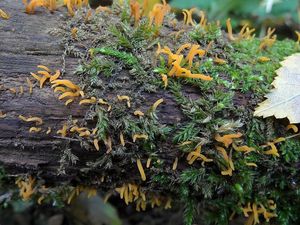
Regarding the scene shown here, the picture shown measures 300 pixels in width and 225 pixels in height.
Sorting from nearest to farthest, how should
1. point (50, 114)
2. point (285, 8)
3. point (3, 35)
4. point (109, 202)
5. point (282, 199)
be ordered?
point (50, 114)
point (3, 35)
point (282, 199)
point (109, 202)
point (285, 8)

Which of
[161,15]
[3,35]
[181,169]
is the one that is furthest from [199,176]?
[3,35]

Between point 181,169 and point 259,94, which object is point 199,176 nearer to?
point 181,169

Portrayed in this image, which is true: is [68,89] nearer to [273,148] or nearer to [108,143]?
[108,143]

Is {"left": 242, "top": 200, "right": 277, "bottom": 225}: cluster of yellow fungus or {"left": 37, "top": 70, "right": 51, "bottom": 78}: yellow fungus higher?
{"left": 37, "top": 70, "right": 51, "bottom": 78}: yellow fungus

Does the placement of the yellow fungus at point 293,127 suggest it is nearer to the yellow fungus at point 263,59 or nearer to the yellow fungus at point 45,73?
the yellow fungus at point 263,59

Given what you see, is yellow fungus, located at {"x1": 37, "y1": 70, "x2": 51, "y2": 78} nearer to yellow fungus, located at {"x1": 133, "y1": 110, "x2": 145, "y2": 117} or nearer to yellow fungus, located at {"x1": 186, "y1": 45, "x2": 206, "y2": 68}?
yellow fungus, located at {"x1": 133, "y1": 110, "x2": 145, "y2": 117}

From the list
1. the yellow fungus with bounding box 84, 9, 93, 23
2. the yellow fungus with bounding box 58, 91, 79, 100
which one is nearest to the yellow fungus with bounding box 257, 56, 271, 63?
the yellow fungus with bounding box 84, 9, 93, 23
